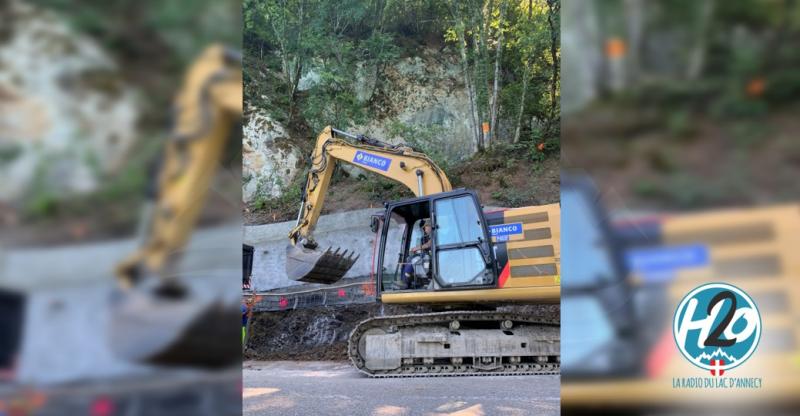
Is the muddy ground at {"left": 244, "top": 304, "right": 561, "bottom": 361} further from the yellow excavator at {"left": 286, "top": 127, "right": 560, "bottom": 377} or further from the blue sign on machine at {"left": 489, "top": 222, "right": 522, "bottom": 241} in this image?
the blue sign on machine at {"left": 489, "top": 222, "right": 522, "bottom": 241}

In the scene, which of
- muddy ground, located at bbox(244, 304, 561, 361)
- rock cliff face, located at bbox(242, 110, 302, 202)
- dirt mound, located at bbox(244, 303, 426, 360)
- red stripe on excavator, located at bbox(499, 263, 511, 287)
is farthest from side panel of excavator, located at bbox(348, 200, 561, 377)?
rock cliff face, located at bbox(242, 110, 302, 202)

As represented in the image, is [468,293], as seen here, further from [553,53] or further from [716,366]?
[553,53]

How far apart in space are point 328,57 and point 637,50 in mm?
17343

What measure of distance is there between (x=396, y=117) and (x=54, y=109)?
17.0 metres

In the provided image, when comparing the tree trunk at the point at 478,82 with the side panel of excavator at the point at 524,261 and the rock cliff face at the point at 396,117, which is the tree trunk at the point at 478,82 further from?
the side panel of excavator at the point at 524,261

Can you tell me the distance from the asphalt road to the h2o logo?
389 centimetres

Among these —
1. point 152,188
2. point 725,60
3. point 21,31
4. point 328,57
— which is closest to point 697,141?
point 725,60

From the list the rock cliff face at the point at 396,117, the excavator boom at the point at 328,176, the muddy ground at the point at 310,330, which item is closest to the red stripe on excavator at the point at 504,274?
the excavator boom at the point at 328,176

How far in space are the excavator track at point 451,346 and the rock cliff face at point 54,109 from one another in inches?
254

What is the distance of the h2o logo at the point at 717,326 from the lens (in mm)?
1014

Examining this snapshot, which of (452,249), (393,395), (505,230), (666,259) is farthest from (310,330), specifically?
(666,259)

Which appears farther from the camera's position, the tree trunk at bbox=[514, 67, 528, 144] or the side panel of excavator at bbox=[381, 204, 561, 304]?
the tree trunk at bbox=[514, 67, 528, 144]

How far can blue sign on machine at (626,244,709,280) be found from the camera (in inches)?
39.1

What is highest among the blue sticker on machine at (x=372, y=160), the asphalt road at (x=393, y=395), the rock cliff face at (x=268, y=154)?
the rock cliff face at (x=268, y=154)
